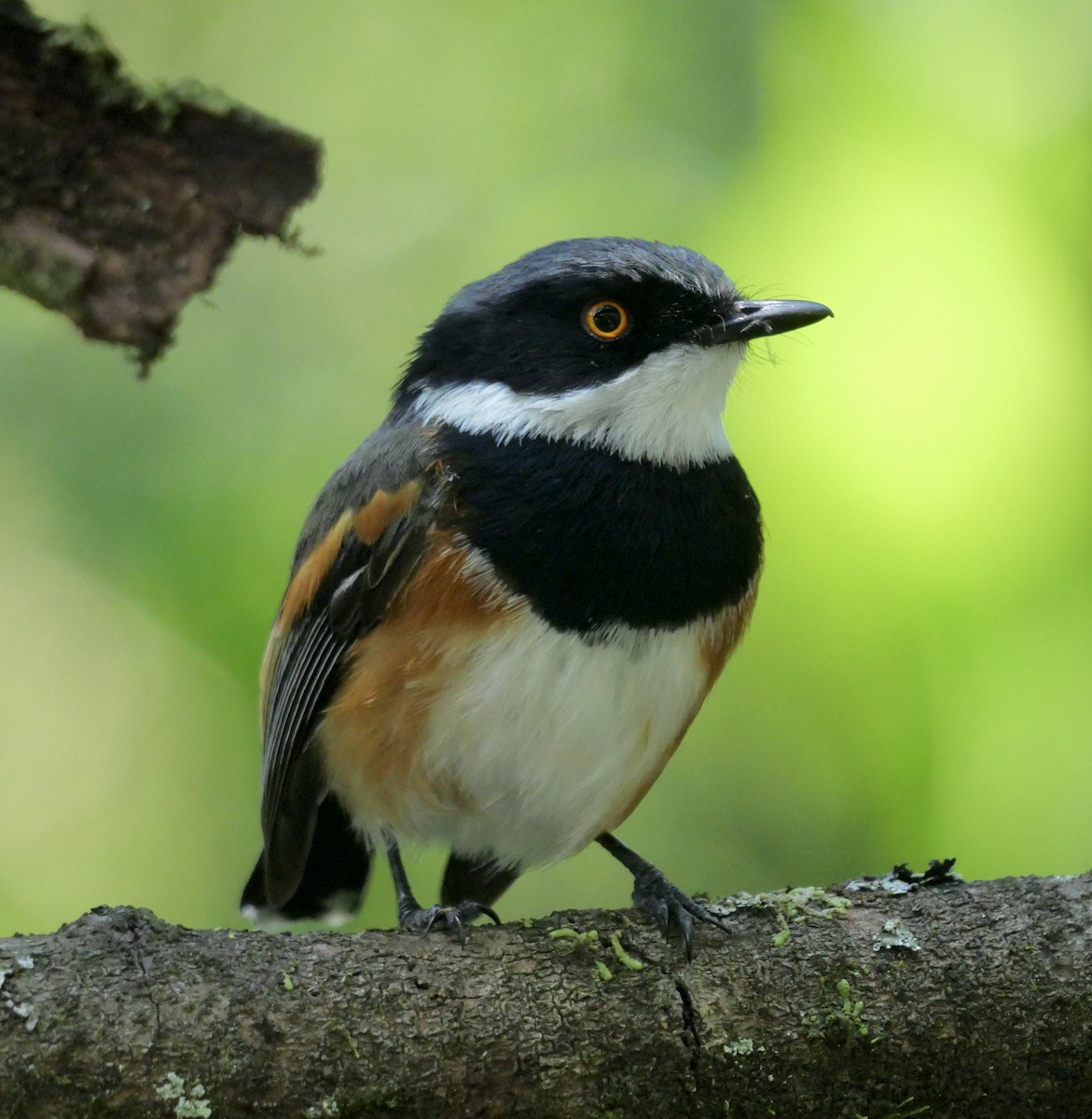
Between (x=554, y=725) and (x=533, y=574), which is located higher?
(x=533, y=574)

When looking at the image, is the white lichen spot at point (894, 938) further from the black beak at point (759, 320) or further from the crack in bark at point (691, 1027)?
the black beak at point (759, 320)

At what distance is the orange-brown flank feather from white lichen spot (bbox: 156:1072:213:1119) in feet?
4.26

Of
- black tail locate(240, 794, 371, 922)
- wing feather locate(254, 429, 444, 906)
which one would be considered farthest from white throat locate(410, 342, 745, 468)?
black tail locate(240, 794, 371, 922)

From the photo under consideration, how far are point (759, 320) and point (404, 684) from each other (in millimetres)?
1516

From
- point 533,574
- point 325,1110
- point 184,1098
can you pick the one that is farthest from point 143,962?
point 533,574

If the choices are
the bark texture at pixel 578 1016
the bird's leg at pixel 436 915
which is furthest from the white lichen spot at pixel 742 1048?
the bird's leg at pixel 436 915

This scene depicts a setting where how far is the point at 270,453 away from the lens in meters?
6.19

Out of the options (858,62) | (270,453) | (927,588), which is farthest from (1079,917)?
(858,62)

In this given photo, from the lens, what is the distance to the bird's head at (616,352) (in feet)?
13.0

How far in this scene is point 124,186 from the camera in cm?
315

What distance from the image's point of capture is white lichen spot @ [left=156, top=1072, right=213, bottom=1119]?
2.73 metres

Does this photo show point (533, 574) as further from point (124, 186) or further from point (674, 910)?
point (124, 186)

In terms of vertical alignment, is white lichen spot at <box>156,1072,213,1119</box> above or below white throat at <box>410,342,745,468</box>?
below

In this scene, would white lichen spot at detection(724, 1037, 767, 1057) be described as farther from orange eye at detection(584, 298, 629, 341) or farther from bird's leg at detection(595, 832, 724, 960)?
orange eye at detection(584, 298, 629, 341)
